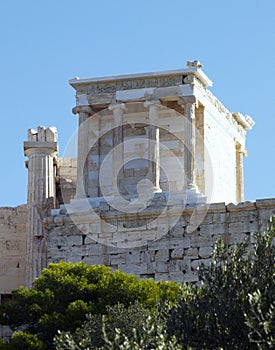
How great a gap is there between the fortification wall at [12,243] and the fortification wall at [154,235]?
317cm

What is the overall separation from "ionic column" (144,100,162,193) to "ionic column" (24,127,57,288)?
2909 millimetres

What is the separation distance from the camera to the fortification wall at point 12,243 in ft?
128

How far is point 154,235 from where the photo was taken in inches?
1396

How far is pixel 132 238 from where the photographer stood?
35.6 m

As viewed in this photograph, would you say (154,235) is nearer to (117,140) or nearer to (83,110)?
(117,140)

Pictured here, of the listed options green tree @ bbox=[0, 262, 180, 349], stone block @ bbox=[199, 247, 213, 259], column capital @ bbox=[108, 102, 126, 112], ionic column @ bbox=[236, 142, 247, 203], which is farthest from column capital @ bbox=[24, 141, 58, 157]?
green tree @ bbox=[0, 262, 180, 349]

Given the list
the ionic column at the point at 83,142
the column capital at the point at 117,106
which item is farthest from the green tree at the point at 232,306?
the ionic column at the point at 83,142

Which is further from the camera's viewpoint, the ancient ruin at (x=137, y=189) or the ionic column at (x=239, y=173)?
the ionic column at (x=239, y=173)

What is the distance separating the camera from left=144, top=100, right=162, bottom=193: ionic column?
120ft

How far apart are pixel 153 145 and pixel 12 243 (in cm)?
510

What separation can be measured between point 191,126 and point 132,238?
3.11 metres

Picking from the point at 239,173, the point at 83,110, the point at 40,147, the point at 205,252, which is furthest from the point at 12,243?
the point at 205,252

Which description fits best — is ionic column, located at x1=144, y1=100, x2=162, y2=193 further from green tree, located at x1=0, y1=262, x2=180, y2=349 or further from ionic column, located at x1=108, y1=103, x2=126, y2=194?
green tree, located at x1=0, y1=262, x2=180, y2=349

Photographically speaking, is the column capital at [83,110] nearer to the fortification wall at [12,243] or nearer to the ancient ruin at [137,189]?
the ancient ruin at [137,189]
